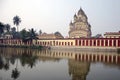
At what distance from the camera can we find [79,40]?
72375mm

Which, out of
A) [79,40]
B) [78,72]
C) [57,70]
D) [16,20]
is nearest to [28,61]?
[57,70]

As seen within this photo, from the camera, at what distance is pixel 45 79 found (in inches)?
722

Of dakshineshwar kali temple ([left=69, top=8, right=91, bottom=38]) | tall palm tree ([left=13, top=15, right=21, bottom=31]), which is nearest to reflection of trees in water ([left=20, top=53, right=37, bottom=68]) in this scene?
dakshineshwar kali temple ([left=69, top=8, right=91, bottom=38])

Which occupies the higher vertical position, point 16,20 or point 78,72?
point 16,20

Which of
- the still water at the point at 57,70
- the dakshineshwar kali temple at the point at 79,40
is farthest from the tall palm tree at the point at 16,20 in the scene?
the still water at the point at 57,70

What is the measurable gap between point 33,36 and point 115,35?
93.7 feet

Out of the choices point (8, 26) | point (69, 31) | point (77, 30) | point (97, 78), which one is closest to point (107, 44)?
point (77, 30)

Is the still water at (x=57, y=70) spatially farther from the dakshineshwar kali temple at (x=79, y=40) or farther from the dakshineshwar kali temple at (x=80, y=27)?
the dakshineshwar kali temple at (x=80, y=27)

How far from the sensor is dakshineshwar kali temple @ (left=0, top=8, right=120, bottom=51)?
65688 millimetres

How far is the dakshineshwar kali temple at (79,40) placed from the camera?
65.7 metres

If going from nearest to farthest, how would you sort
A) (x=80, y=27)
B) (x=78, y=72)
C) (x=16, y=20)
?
(x=78, y=72), (x=80, y=27), (x=16, y=20)

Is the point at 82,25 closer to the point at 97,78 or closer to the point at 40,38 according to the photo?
the point at 40,38

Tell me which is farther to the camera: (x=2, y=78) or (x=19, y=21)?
(x=19, y=21)

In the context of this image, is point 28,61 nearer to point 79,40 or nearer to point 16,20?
point 79,40
